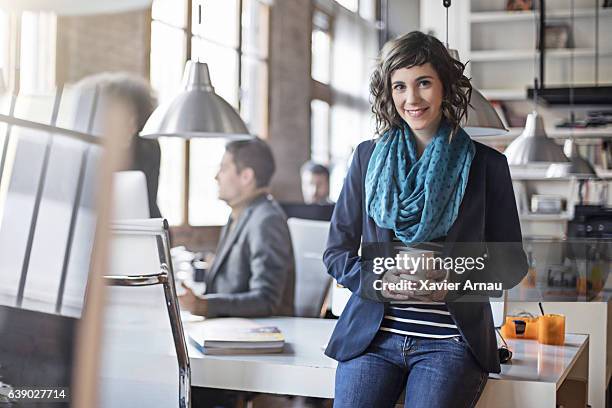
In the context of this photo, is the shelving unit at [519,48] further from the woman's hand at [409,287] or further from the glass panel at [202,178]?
the woman's hand at [409,287]

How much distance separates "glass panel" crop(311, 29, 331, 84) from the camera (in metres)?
7.83

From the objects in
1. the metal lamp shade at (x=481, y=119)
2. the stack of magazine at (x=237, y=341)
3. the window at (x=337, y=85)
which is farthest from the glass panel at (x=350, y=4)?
the stack of magazine at (x=237, y=341)

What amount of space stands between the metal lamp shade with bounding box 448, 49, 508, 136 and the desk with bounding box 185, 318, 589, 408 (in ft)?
1.56

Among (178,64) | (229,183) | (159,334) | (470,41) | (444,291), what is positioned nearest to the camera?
(159,334)

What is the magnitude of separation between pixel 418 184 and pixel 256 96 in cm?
560

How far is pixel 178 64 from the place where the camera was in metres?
4.34

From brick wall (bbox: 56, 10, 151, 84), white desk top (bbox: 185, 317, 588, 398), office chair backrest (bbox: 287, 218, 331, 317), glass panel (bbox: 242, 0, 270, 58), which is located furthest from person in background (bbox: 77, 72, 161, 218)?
glass panel (bbox: 242, 0, 270, 58)

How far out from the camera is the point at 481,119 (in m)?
1.85

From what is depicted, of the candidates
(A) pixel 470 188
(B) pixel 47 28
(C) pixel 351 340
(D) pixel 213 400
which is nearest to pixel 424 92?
(A) pixel 470 188

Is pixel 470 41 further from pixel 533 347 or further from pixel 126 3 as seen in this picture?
pixel 126 3

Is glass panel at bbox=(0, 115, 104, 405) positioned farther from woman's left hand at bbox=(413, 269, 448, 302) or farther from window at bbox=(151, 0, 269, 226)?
window at bbox=(151, 0, 269, 226)

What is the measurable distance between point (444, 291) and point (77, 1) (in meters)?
1.02

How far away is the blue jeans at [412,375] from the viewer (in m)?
1.39

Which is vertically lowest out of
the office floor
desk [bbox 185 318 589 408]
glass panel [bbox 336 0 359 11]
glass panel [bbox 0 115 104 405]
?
the office floor
